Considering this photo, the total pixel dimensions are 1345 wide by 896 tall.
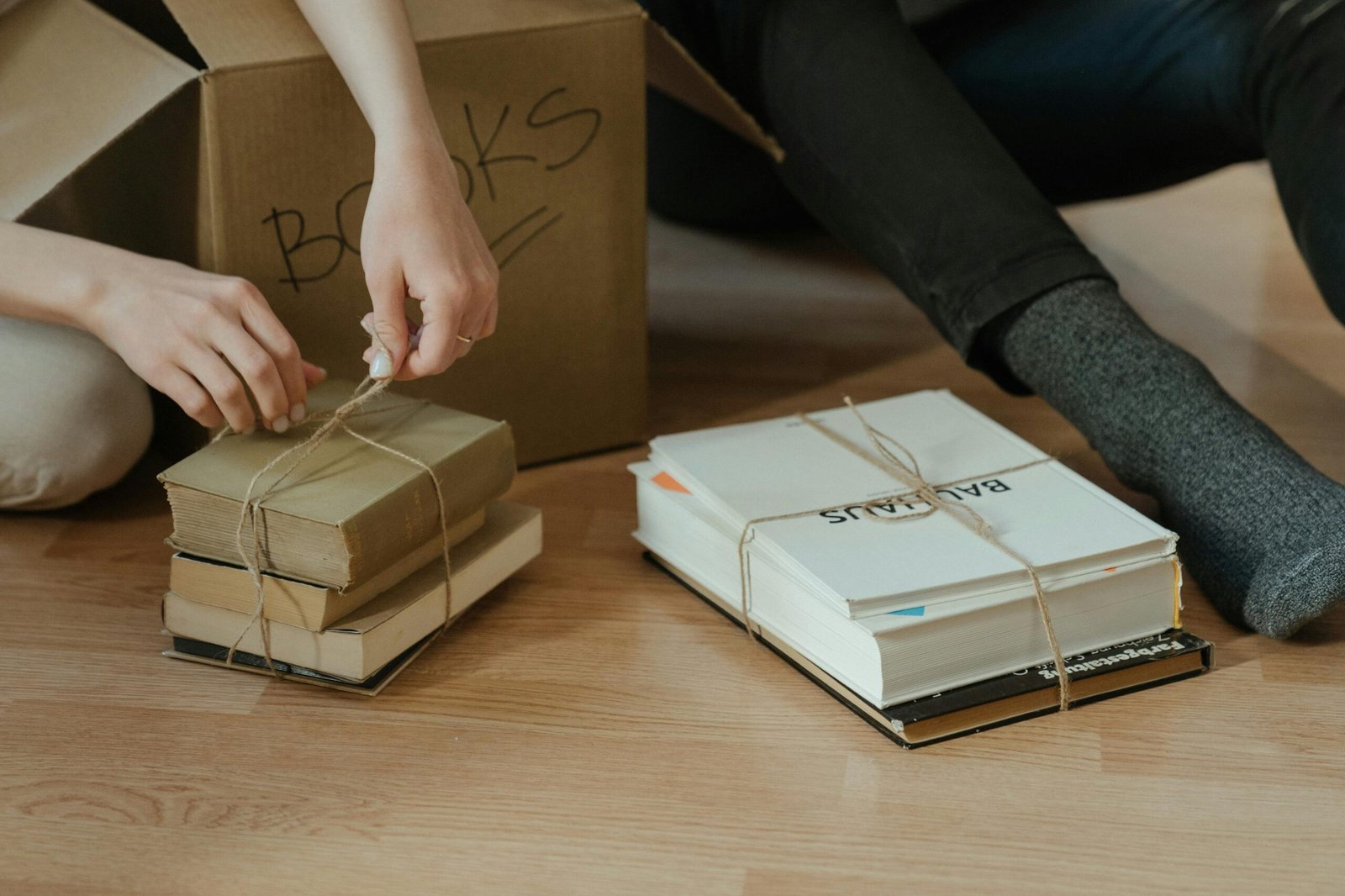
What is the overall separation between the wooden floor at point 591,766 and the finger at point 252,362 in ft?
0.54

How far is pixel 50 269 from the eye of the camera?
76 cm

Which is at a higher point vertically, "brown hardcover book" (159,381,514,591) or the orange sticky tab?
"brown hardcover book" (159,381,514,591)

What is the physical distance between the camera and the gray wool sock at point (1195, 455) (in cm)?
75

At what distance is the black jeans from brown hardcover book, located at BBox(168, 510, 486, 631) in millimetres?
404

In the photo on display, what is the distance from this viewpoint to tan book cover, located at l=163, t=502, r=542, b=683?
72 cm

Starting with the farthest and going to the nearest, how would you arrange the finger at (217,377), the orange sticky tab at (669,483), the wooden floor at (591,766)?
the orange sticky tab at (669,483), the finger at (217,377), the wooden floor at (591,766)

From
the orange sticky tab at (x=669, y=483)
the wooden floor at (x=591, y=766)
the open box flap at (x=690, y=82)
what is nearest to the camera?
the wooden floor at (x=591, y=766)

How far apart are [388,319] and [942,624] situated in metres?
0.34

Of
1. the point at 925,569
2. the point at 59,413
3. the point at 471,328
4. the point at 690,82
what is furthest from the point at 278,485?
the point at 690,82

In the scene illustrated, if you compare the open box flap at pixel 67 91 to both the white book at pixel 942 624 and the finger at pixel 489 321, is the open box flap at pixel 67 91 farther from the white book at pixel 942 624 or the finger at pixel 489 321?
the white book at pixel 942 624

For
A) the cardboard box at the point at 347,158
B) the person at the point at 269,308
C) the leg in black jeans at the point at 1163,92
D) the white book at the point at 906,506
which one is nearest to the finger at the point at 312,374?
the person at the point at 269,308

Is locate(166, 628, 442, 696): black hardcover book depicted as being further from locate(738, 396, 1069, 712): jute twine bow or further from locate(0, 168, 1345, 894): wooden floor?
locate(738, 396, 1069, 712): jute twine bow

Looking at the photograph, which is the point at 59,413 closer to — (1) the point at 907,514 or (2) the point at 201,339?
(2) the point at 201,339

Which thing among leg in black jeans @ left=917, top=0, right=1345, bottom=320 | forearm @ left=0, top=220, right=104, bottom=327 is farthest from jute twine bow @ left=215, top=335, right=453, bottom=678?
leg in black jeans @ left=917, top=0, right=1345, bottom=320
